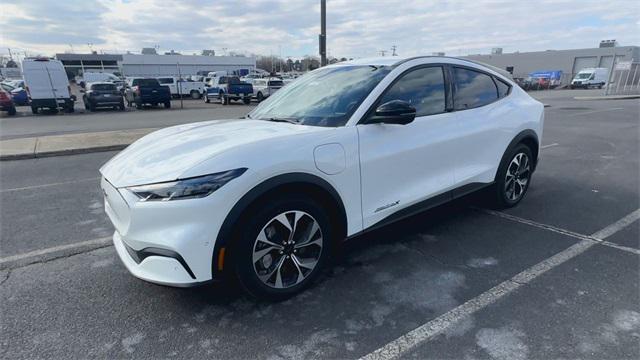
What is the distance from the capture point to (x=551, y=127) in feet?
40.7

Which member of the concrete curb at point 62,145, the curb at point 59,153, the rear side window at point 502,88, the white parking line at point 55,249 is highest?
the rear side window at point 502,88

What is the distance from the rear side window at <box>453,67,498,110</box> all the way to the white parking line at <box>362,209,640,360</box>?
1626 mm

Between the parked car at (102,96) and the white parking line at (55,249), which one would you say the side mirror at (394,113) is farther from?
the parked car at (102,96)

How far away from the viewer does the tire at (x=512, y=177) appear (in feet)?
14.6

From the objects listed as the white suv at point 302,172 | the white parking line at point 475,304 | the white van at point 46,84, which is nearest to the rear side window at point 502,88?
the white suv at point 302,172

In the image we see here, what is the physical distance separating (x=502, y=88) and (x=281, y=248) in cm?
336

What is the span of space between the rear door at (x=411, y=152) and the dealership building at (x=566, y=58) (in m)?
58.3

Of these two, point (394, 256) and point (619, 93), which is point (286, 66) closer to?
point (619, 93)

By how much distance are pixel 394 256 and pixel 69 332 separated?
256cm

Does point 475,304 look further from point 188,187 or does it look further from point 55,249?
point 55,249

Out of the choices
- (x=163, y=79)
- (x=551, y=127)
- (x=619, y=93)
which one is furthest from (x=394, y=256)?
(x=619, y=93)

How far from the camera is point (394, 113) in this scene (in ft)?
9.86

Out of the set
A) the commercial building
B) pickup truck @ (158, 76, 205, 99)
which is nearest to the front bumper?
pickup truck @ (158, 76, 205, 99)

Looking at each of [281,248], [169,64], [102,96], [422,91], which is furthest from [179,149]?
[169,64]
